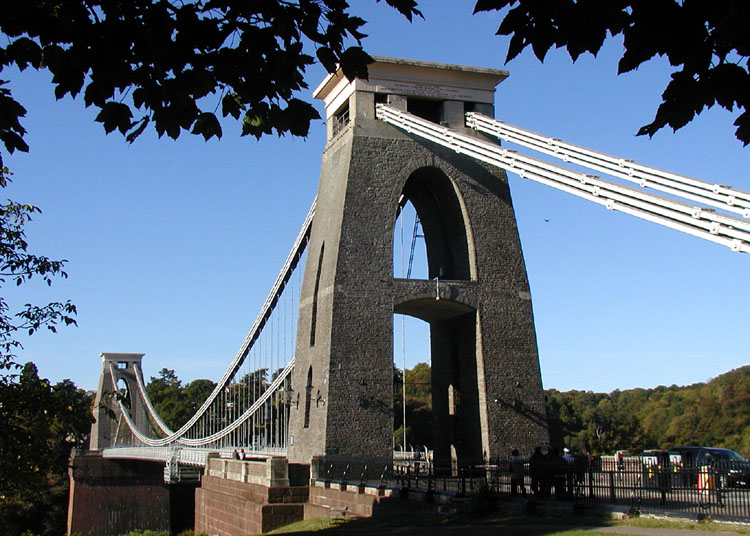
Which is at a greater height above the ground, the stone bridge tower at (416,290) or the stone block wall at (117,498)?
the stone bridge tower at (416,290)

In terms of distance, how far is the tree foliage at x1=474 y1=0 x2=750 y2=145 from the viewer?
366 centimetres

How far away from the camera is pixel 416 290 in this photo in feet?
81.1

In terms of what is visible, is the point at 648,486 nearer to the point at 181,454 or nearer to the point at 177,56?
the point at 177,56

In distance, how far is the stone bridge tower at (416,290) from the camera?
24.0 metres

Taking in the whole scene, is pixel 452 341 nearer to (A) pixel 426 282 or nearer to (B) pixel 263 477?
(A) pixel 426 282

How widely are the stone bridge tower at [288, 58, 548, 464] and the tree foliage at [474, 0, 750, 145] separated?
20085 millimetres

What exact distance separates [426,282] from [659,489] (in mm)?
12455

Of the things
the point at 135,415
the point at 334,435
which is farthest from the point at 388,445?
the point at 135,415

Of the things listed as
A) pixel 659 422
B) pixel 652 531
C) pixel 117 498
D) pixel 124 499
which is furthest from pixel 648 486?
pixel 659 422

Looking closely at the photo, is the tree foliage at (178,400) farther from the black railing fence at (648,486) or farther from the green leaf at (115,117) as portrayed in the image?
the green leaf at (115,117)

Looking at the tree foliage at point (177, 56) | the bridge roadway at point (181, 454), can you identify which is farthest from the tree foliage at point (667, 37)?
the bridge roadway at point (181, 454)

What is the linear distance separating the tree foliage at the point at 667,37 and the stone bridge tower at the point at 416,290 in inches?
791

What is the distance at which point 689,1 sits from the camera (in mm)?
3621

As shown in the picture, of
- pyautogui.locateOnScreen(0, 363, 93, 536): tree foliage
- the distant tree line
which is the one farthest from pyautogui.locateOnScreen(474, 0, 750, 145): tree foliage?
the distant tree line
